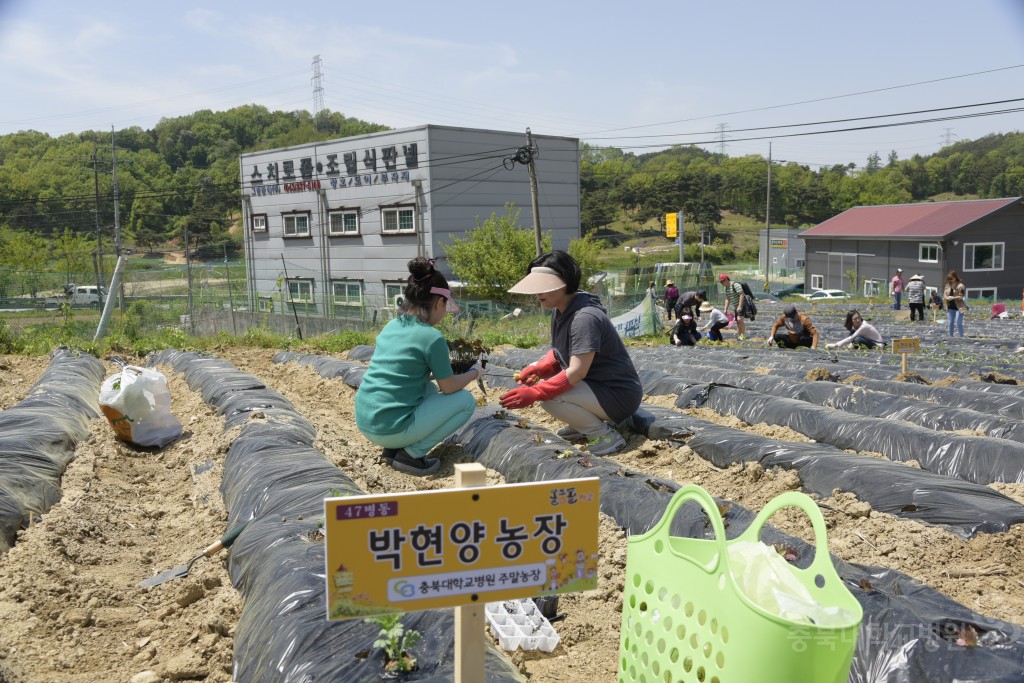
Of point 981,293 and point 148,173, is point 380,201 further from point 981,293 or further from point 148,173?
point 148,173

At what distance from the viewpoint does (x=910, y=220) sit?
38594 millimetres

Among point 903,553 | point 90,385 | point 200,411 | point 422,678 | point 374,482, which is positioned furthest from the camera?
point 90,385

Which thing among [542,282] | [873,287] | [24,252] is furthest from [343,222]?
[542,282]

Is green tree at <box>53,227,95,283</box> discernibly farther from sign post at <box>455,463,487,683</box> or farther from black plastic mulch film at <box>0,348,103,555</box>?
sign post at <box>455,463,487,683</box>

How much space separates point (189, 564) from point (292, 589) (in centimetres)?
118

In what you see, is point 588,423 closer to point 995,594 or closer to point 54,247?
point 995,594

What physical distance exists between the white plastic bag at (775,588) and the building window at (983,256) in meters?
38.9

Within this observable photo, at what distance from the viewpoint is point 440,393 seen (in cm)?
521

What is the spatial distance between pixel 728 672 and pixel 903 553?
2.33 meters

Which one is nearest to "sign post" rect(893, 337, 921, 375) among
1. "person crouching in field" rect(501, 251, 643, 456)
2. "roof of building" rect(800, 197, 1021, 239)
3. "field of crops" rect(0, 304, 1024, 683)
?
"field of crops" rect(0, 304, 1024, 683)

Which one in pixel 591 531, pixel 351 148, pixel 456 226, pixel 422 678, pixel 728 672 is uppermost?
pixel 351 148

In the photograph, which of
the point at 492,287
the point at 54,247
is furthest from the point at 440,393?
the point at 54,247

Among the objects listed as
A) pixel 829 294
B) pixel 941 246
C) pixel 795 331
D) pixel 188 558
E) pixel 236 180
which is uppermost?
pixel 236 180

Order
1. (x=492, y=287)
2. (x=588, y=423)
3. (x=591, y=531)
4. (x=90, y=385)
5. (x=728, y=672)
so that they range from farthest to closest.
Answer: (x=492, y=287) → (x=90, y=385) → (x=588, y=423) → (x=591, y=531) → (x=728, y=672)
